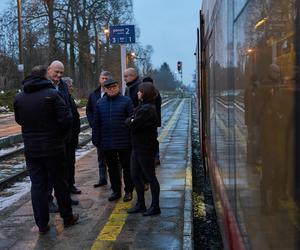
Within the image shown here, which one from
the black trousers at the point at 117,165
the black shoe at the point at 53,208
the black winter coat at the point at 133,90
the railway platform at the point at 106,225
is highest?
the black winter coat at the point at 133,90

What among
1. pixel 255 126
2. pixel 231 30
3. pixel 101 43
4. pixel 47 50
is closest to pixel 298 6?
pixel 255 126

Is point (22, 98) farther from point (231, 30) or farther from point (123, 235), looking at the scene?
point (231, 30)

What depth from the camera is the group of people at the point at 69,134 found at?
5.32 metres

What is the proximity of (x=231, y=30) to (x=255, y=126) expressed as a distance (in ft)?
3.46

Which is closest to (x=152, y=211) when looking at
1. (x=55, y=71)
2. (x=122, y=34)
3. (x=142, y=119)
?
(x=142, y=119)

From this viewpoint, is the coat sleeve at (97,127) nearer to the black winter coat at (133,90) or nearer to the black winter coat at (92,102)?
the black winter coat at (92,102)

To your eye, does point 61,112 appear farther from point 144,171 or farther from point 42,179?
point 144,171

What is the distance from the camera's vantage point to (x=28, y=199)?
7.46 metres

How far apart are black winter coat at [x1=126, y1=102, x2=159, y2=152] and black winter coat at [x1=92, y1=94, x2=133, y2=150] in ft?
2.03

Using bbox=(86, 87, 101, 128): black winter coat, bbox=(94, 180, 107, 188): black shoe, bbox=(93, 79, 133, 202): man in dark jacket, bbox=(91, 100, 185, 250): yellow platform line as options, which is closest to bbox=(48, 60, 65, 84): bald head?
bbox=(93, 79, 133, 202): man in dark jacket

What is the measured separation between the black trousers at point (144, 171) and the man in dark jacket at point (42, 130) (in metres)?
0.96

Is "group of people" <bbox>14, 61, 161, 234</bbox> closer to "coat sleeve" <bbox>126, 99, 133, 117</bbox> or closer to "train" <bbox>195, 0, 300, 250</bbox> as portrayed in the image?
"coat sleeve" <bbox>126, 99, 133, 117</bbox>

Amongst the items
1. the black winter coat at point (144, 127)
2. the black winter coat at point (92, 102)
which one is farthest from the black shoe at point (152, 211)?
the black winter coat at point (92, 102)

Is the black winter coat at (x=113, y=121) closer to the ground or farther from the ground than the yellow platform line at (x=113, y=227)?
farther from the ground
